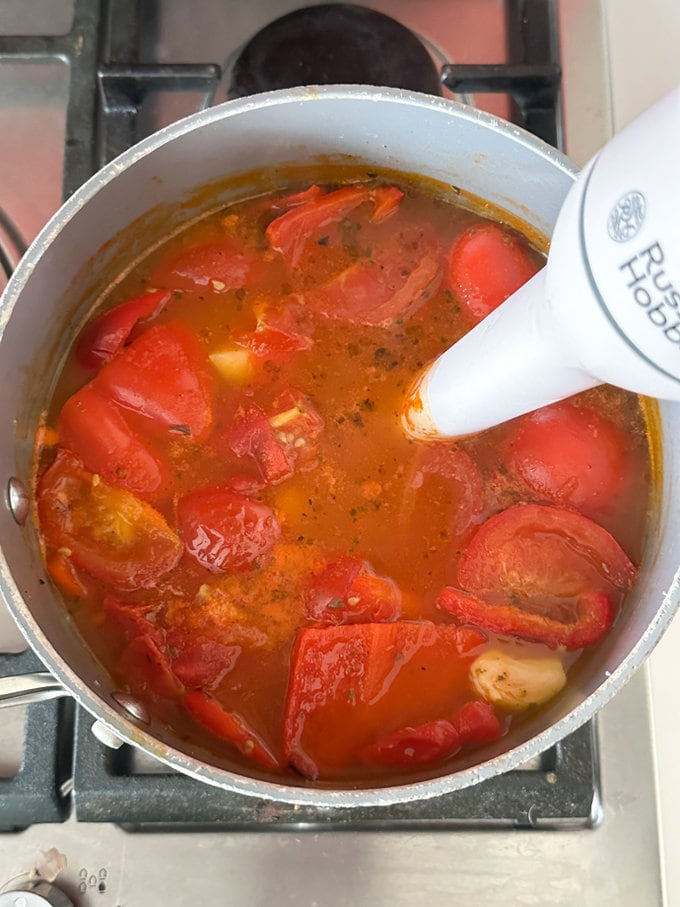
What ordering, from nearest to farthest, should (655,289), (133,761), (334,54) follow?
(655,289), (133,761), (334,54)

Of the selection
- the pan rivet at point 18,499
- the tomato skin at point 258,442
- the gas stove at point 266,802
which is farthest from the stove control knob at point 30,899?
the tomato skin at point 258,442

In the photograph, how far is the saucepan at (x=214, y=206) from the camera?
2.63ft

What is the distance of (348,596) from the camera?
964 millimetres

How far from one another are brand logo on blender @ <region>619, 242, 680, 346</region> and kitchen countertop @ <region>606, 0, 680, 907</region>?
2.09ft

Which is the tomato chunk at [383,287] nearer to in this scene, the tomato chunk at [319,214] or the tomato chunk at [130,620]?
the tomato chunk at [319,214]

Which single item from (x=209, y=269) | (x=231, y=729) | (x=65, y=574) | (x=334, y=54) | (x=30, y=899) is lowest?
(x=30, y=899)

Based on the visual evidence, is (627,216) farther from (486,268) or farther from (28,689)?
(28,689)

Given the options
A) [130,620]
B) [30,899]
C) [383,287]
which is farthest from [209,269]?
[30,899]

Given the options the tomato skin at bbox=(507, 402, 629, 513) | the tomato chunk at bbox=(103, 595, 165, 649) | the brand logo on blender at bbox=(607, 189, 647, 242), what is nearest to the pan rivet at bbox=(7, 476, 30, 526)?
the tomato chunk at bbox=(103, 595, 165, 649)

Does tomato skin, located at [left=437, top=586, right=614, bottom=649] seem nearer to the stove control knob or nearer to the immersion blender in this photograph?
the immersion blender

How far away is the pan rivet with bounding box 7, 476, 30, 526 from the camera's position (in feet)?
3.05

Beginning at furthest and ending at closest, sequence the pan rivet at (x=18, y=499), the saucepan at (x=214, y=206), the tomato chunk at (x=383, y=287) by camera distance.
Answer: the tomato chunk at (x=383, y=287) < the pan rivet at (x=18, y=499) < the saucepan at (x=214, y=206)

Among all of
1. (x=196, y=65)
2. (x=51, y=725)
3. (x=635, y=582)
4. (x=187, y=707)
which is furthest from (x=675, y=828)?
(x=196, y=65)

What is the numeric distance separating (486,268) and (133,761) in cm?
77
